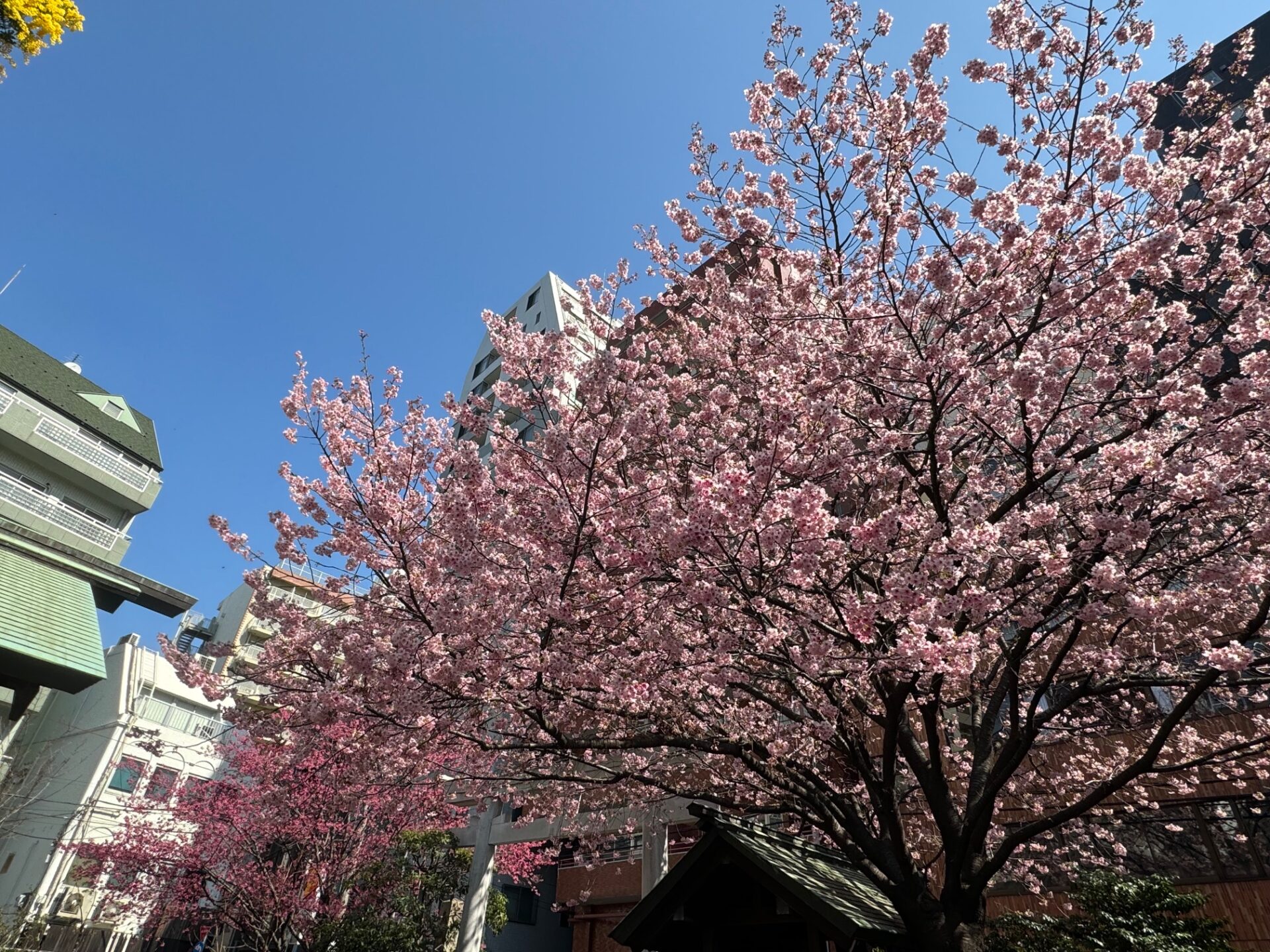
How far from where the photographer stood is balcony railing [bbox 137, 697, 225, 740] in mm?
25781

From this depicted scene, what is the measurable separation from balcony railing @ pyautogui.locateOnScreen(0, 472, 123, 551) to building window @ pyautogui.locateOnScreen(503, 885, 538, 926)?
15954mm

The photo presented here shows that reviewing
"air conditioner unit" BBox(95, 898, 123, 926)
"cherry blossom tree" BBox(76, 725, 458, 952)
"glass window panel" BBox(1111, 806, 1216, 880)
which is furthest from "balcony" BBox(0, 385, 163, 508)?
"glass window panel" BBox(1111, 806, 1216, 880)

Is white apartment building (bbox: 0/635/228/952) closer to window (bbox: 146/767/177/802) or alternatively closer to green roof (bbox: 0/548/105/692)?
window (bbox: 146/767/177/802)

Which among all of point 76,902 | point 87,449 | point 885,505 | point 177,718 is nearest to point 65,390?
point 87,449

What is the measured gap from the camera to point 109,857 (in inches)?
690

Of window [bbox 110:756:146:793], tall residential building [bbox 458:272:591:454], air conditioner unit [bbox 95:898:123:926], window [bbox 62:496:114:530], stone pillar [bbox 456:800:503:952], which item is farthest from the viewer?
tall residential building [bbox 458:272:591:454]

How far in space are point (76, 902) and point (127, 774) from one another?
161 inches

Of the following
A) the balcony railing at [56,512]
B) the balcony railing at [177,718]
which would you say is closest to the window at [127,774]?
the balcony railing at [177,718]

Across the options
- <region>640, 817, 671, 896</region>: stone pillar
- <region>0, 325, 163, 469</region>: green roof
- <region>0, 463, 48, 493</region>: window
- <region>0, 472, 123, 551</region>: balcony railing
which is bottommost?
Result: <region>640, 817, 671, 896</region>: stone pillar

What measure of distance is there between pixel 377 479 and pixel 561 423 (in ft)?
8.62

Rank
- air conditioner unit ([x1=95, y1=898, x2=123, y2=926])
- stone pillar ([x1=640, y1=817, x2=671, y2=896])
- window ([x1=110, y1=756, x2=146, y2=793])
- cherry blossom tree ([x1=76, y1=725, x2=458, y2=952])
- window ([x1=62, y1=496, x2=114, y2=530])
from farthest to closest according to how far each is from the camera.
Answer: window ([x1=110, y1=756, x2=146, y2=793])
air conditioner unit ([x1=95, y1=898, x2=123, y2=926])
window ([x1=62, y1=496, x2=114, y2=530])
cherry blossom tree ([x1=76, y1=725, x2=458, y2=952])
stone pillar ([x1=640, y1=817, x2=671, y2=896])

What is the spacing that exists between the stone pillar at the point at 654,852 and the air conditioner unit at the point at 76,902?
67.1 feet

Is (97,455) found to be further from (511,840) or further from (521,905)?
(521,905)

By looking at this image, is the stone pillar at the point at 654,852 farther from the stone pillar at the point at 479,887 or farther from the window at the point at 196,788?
the window at the point at 196,788
